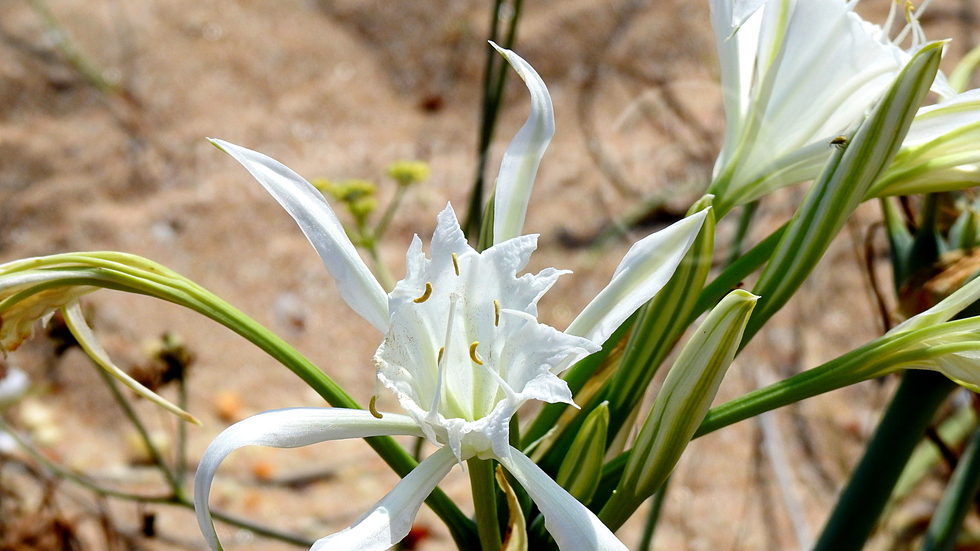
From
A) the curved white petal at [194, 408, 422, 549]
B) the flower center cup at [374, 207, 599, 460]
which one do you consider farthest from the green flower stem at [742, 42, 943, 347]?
the curved white petal at [194, 408, 422, 549]

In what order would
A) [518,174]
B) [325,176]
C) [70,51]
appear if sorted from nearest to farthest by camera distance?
1. [518,174]
2. [325,176]
3. [70,51]

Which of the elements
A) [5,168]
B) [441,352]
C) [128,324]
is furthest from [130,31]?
[441,352]

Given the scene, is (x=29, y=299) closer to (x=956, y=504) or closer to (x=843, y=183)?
(x=843, y=183)

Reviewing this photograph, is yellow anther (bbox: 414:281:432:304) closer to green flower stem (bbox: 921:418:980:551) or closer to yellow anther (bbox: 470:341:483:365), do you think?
yellow anther (bbox: 470:341:483:365)

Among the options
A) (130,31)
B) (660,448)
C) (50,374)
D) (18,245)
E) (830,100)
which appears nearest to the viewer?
(660,448)

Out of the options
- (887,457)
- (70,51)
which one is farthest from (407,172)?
(70,51)

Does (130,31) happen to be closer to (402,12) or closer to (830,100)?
(402,12)
